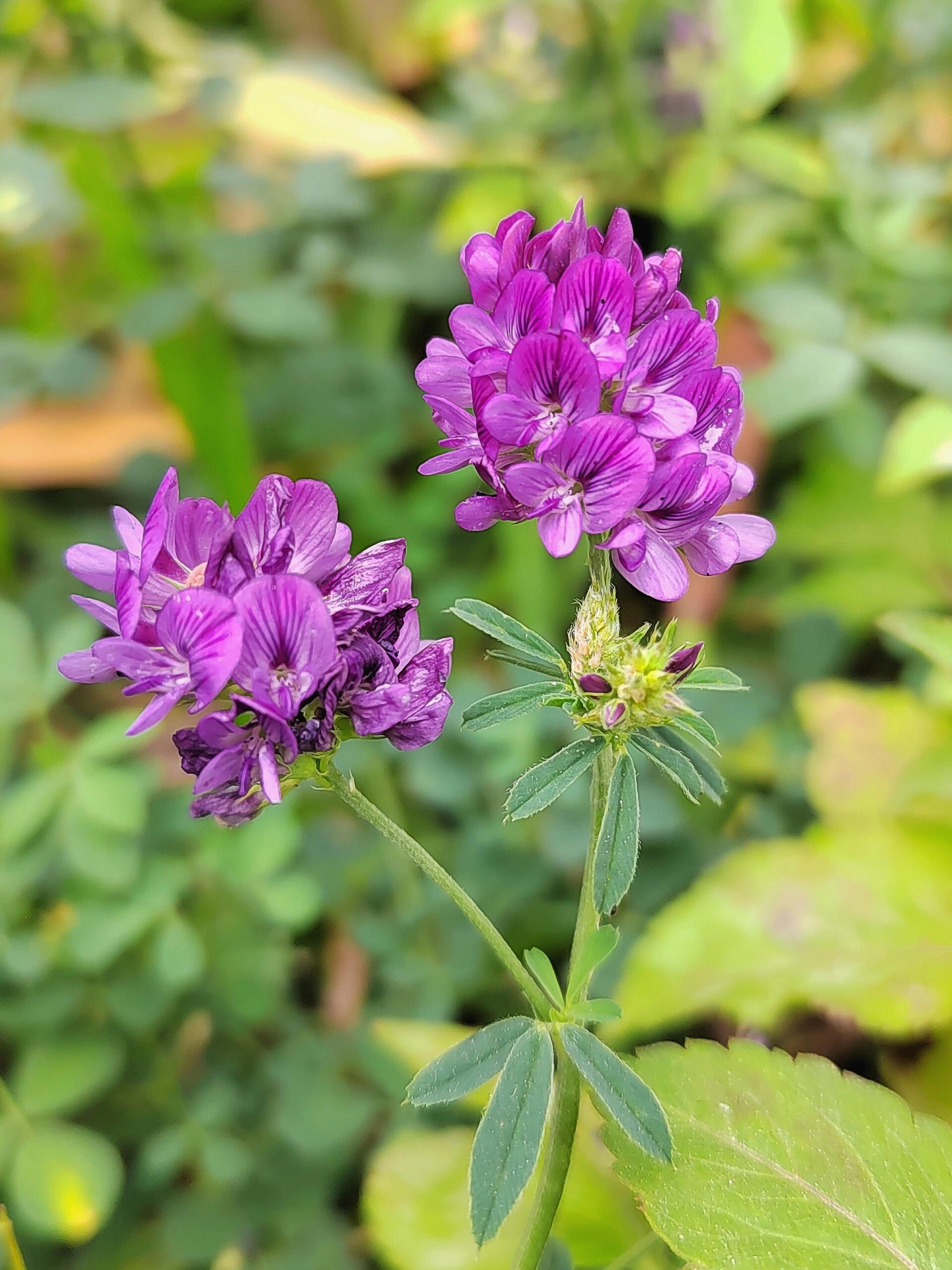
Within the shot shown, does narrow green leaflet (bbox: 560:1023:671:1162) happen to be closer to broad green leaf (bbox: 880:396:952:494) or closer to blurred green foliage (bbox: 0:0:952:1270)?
blurred green foliage (bbox: 0:0:952:1270)

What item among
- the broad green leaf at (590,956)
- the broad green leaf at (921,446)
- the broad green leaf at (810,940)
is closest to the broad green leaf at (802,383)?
the broad green leaf at (921,446)

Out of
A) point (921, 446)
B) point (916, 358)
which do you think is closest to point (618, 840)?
point (921, 446)

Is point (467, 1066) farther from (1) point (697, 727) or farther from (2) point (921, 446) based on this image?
(2) point (921, 446)

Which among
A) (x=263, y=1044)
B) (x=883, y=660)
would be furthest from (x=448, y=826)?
(x=883, y=660)

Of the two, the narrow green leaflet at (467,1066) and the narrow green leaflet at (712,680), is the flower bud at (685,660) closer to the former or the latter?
the narrow green leaflet at (712,680)

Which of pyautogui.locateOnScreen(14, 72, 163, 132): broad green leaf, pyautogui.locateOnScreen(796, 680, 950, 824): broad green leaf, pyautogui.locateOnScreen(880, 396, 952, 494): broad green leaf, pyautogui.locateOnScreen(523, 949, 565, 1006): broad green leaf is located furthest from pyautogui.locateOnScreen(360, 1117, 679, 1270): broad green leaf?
pyautogui.locateOnScreen(14, 72, 163, 132): broad green leaf

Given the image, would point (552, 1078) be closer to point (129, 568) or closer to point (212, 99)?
point (129, 568)
